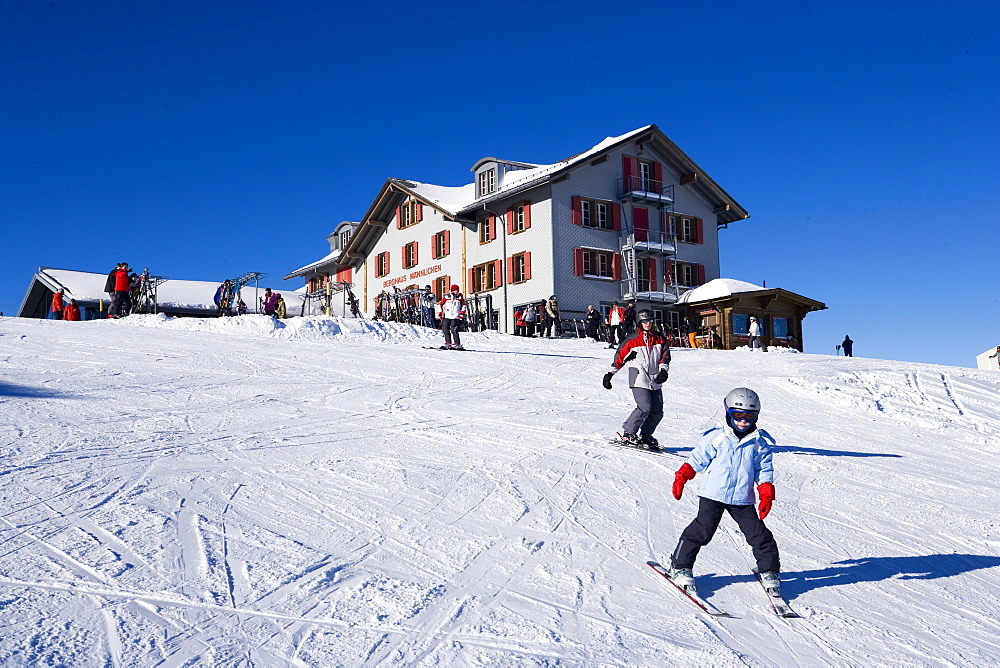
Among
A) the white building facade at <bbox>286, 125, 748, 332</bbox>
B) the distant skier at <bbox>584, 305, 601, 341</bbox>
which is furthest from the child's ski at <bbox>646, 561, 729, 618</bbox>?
the white building facade at <bbox>286, 125, 748, 332</bbox>

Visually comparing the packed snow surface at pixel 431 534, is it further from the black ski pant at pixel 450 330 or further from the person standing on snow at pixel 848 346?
the person standing on snow at pixel 848 346

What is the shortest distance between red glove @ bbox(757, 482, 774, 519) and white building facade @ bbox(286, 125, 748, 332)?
27491 millimetres

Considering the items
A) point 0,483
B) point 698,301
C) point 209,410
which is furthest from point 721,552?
point 698,301

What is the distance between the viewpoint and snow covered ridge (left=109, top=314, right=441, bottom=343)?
2089 cm

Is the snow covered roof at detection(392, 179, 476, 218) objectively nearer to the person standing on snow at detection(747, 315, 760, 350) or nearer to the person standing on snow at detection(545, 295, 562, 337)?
the person standing on snow at detection(545, 295, 562, 337)

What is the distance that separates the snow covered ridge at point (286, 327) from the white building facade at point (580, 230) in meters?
11.1

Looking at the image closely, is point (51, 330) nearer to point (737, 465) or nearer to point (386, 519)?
point (386, 519)

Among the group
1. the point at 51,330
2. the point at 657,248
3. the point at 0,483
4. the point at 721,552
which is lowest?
the point at 721,552

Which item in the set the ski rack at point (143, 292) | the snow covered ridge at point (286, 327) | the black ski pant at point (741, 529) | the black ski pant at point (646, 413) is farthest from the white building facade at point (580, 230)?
the black ski pant at point (741, 529)

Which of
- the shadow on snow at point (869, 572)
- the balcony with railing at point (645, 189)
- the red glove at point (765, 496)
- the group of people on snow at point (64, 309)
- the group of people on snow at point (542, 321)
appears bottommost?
the shadow on snow at point (869, 572)

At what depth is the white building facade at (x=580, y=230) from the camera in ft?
109

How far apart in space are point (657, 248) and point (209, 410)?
1057 inches

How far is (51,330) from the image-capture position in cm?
1717

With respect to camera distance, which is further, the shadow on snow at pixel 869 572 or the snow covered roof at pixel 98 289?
the snow covered roof at pixel 98 289
